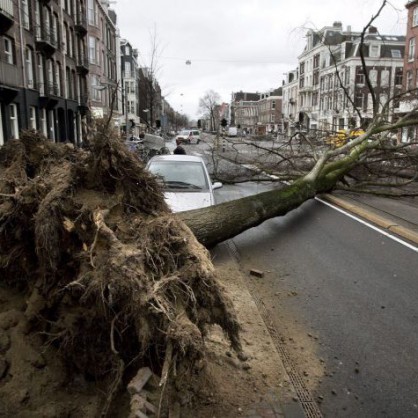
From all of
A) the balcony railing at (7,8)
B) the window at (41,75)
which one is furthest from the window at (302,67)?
the balcony railing at (7,8)

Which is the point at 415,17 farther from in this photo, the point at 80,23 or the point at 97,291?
the point at 97,291

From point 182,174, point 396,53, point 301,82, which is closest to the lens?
point 182,174

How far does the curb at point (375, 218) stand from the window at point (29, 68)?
20948 mm

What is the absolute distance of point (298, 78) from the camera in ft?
285

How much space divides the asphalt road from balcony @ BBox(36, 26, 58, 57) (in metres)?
24.5

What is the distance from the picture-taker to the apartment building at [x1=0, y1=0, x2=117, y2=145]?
914 inches

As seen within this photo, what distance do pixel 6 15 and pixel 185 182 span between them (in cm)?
1785

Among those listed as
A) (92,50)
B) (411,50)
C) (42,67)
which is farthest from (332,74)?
(42,67)

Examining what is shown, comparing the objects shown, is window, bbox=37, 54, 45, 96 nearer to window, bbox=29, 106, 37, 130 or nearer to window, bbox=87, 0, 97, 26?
window, bbox=29, 106, 37, 130

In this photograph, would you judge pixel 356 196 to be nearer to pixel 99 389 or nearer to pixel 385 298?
pixel 385 298

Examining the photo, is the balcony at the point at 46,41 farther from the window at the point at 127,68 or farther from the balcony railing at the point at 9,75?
the window at the point at 127,68

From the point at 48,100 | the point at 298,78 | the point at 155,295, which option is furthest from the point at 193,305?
the point at 298,78

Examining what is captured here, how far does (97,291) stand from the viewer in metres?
3.32

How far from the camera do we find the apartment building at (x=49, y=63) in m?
23.2
